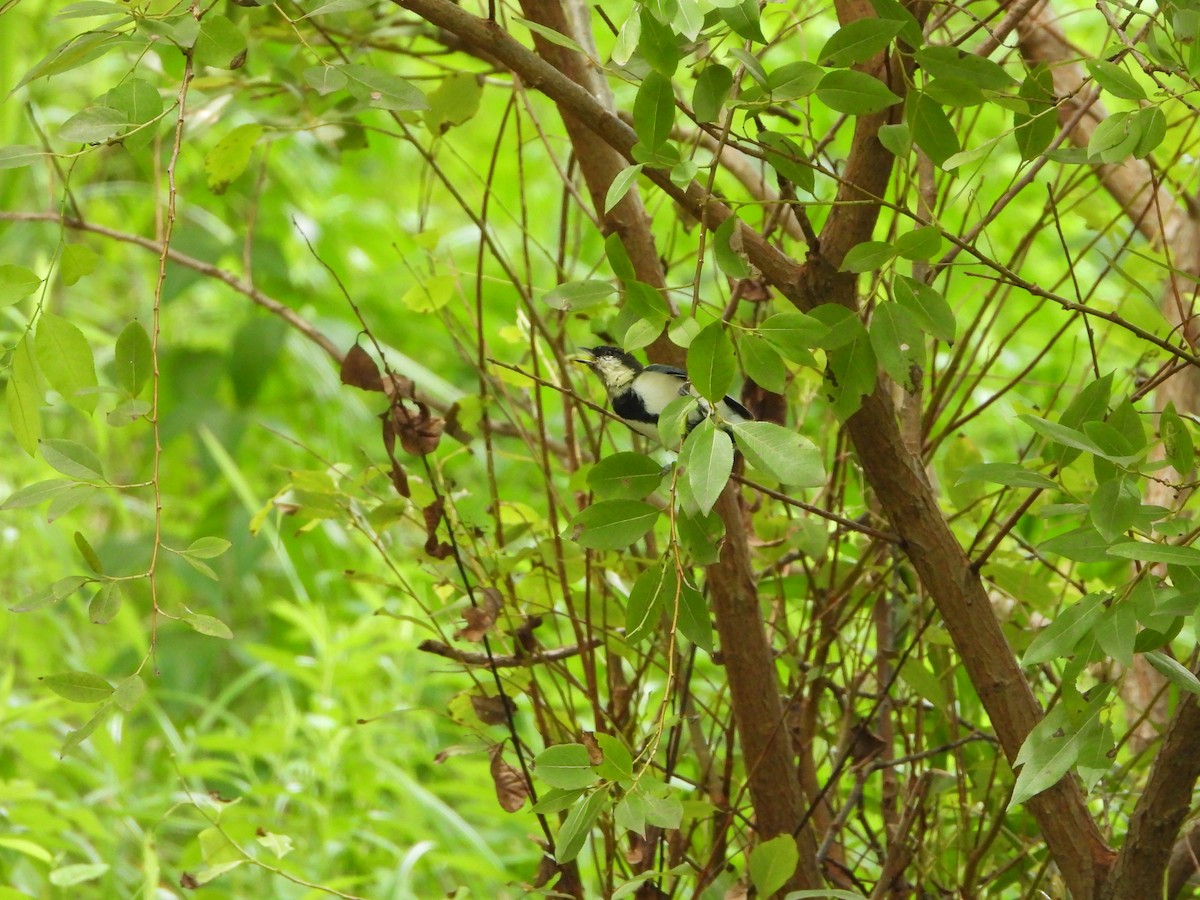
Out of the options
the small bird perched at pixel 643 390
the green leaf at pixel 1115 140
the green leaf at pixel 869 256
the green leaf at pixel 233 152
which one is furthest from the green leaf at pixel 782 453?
→ the green leaf at pixel 233 152

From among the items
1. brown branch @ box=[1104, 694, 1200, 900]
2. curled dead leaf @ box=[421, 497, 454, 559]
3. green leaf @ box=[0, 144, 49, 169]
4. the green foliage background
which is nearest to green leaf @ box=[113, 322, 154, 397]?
the green foliage background

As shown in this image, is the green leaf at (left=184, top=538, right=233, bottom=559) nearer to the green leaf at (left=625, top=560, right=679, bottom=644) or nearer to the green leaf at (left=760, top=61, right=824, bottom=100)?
the green leaf at (left=625, top=560, right=679, bottom=644)

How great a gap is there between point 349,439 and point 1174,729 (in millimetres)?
2007

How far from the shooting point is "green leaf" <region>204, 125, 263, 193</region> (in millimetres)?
1104

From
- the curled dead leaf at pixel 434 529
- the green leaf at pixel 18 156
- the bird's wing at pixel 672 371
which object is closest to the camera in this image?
the green leaf at pixel 18 156

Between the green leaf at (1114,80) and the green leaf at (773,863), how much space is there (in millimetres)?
539

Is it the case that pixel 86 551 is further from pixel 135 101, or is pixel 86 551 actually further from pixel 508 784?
pixel 508 784

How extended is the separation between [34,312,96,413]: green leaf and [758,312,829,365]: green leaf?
1.35ft

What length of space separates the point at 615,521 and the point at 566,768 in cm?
Result: 15

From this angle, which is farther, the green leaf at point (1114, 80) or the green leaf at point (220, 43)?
the green leaf at point (220, 43)

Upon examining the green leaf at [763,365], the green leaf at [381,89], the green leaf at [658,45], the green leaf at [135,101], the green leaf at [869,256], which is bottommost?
the green leaf at [763,365]

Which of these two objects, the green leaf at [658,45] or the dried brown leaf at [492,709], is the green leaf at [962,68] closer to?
the green leaf at [658,45]

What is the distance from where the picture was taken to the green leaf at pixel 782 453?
66 cm

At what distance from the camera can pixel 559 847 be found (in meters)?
0.71
